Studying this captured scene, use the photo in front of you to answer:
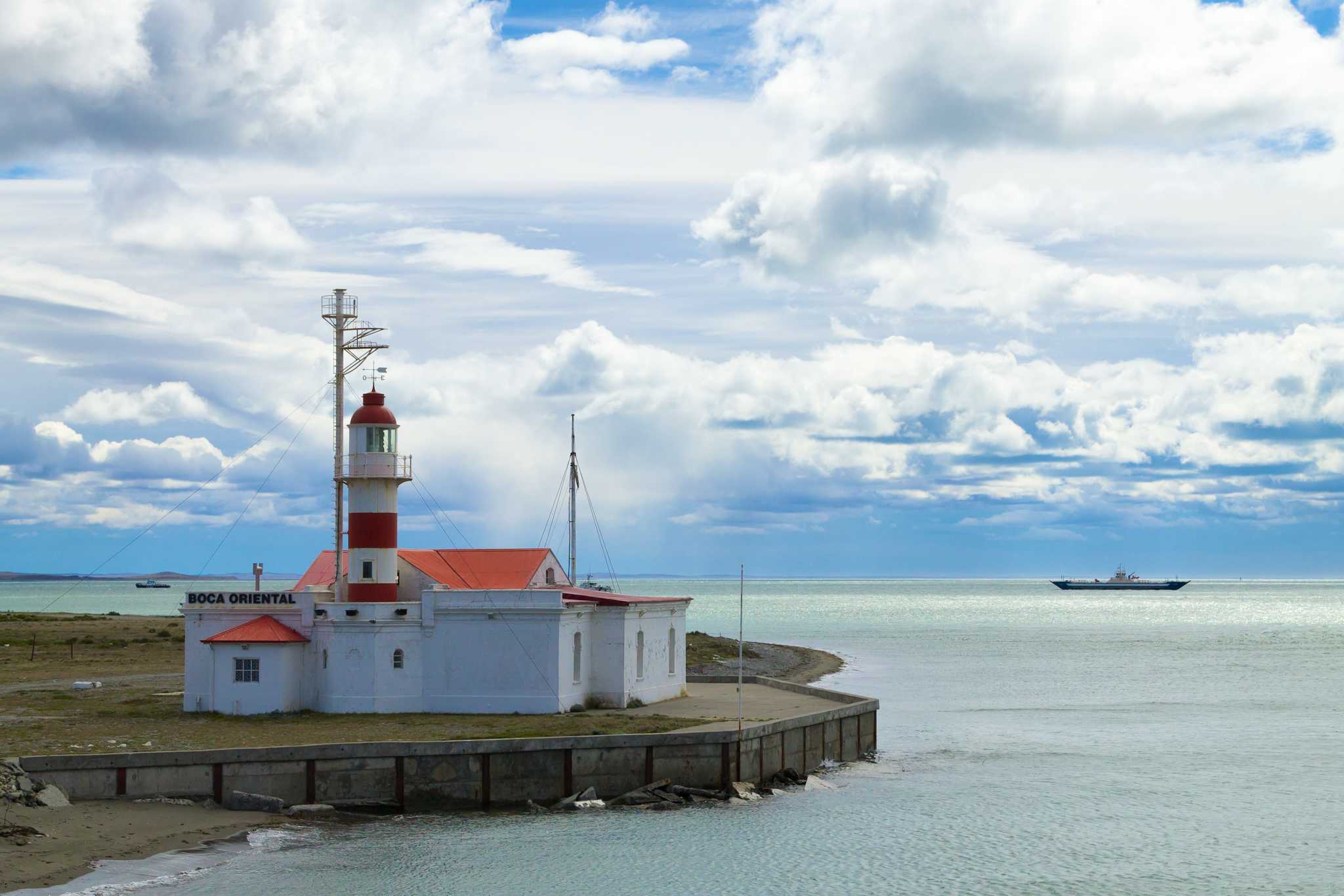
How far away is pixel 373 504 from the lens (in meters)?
48.9

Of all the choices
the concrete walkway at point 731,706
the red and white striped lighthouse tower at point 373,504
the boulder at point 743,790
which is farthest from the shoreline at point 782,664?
the boulder at point 743,790

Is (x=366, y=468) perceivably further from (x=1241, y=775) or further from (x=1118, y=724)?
(x=1118, y=724)

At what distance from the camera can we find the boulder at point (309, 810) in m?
36.0

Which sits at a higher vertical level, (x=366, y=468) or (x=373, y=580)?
(x=366, y=468)

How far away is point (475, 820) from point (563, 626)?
1024 cm

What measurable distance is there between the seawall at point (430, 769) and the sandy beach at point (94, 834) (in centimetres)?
82

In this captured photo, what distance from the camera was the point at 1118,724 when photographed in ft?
211

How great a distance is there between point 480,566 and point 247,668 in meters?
9.34

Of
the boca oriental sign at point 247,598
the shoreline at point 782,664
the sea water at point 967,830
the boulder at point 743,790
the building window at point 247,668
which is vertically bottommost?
the shoreline at point 782,664

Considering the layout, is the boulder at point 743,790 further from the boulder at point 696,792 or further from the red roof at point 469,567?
the red roof at point 469,567

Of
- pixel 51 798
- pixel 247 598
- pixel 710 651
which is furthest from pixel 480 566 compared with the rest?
pixel 710 651

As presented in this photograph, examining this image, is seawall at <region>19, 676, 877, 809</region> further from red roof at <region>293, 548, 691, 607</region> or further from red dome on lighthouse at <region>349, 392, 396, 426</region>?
red dome on lighthouse at <region>349, 392, 396, 426</region>

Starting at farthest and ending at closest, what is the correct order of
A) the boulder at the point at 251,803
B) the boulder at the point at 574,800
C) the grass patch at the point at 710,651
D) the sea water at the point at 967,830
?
the grass patch at the point at 710,651 < the boulder at the point at 574,800 < the boulder at the point at 251,803 < the sea water at the point at 967,830

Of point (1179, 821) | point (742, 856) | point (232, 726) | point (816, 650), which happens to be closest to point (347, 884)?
point (742, 856)
